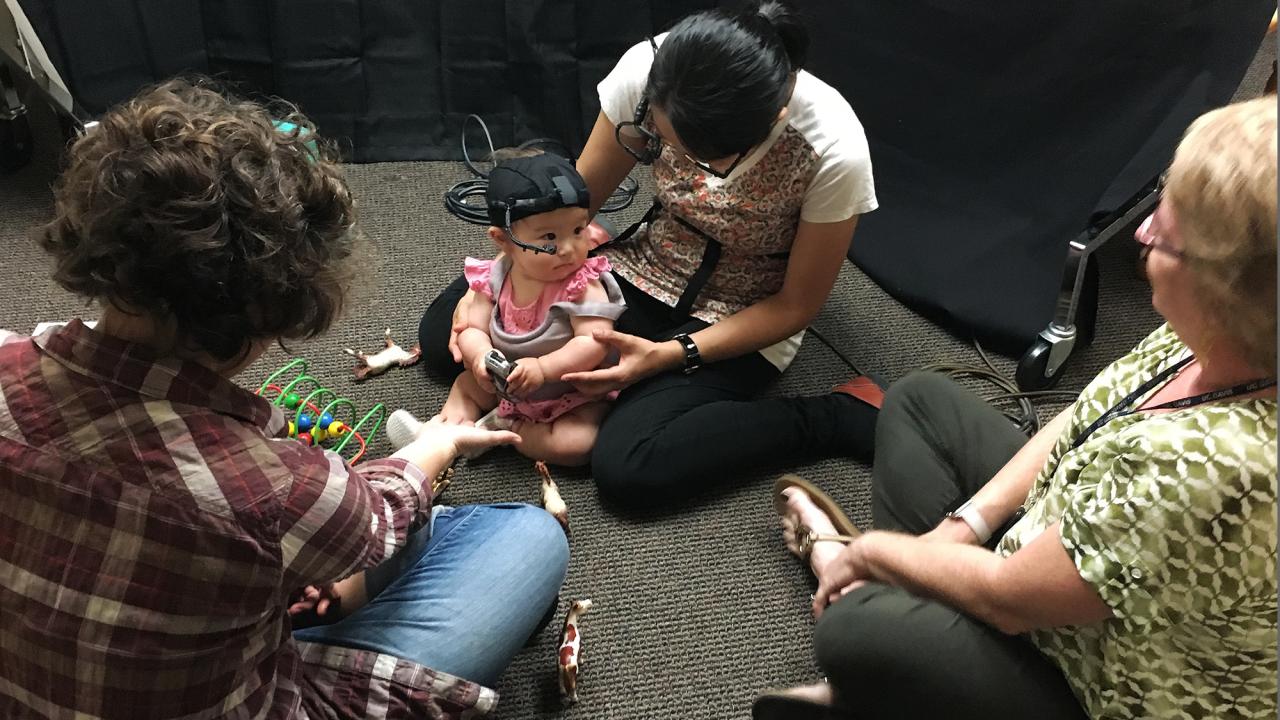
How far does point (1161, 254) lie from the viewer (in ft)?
2.56

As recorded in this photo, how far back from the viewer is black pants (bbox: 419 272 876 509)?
1428 millimetres

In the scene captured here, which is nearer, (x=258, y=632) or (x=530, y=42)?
(x=258, y=632)

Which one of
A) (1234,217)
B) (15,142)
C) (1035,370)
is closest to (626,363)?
(1035,370)

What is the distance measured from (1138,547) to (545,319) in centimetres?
95

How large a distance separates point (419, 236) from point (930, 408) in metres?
1.24

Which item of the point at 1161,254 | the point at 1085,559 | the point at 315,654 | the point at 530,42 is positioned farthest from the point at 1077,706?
the point at 530,42

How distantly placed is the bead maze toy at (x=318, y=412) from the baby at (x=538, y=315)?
0.13 meters

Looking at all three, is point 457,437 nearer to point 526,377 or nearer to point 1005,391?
point 526,377

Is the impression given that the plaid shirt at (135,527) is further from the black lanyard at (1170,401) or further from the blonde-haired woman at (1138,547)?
the black lanyard at (1170,401)

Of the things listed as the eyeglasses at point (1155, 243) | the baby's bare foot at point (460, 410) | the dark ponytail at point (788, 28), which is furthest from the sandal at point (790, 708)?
the dark ponytail at point (788, 28)

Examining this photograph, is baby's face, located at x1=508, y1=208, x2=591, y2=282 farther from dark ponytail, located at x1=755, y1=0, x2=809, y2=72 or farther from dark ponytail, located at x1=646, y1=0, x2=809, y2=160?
dark ponytail, located at x1=755, y1=0, x2=809, y2=72

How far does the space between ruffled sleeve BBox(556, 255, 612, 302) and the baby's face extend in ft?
0.08

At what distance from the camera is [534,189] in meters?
1.35

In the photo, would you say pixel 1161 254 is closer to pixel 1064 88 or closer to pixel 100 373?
pixel 100 373
